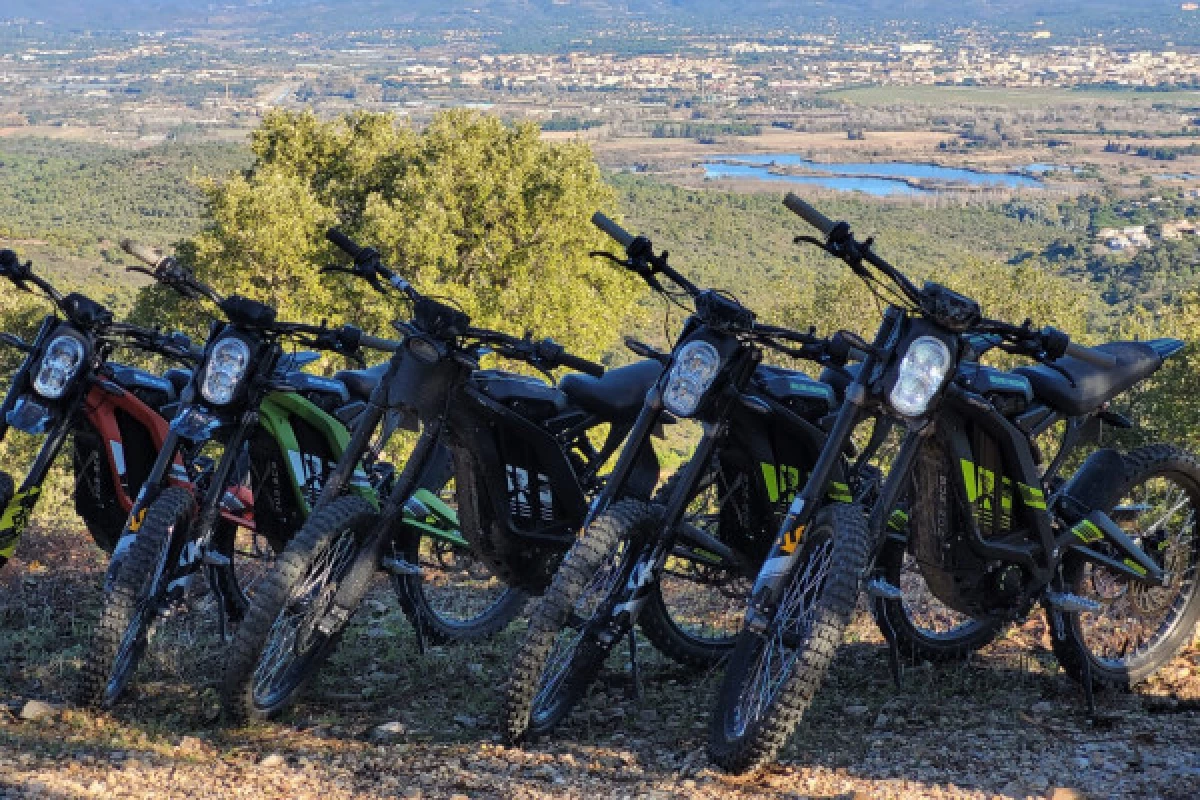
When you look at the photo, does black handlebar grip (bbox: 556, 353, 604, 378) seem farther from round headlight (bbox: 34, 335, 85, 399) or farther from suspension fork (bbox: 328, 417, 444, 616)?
round headlight (bbox: 34, 335, 85, 399)

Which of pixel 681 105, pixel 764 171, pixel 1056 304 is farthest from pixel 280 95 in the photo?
pixel 1056 304

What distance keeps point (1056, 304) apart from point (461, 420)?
1154 inches

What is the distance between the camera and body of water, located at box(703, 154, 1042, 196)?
9281 centimetres

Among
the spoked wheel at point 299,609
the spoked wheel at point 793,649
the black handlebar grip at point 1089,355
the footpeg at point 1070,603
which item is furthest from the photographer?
the footpeg at point 1070,603

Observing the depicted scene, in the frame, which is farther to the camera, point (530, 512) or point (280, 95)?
point (280, 95)

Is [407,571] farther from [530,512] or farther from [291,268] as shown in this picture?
[291,268]

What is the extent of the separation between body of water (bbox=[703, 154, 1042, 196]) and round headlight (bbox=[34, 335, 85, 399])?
83735 mm

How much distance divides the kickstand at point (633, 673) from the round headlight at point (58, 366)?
8.72 ft

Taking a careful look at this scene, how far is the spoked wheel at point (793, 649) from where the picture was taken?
4.32 metres

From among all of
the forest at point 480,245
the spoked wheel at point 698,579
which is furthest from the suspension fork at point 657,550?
the forest at point 480,245

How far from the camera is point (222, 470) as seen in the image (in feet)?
18.2

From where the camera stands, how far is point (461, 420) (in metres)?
5.42

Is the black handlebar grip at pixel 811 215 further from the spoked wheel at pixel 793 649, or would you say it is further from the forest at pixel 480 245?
the forest at pixel 480 245

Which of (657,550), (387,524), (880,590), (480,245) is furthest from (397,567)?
(480,245)
